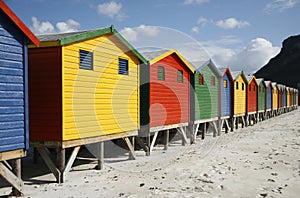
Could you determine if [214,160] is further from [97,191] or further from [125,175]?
[97,191]

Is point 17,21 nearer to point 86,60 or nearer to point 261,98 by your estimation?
point 86,60

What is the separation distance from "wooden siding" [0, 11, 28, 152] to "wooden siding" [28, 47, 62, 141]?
1322 mm

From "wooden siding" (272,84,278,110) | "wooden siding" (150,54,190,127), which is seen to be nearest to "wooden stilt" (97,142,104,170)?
"wooden siding" (150,54,190,127)

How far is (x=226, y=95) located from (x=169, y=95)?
30.9 feet

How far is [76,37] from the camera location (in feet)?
31.1

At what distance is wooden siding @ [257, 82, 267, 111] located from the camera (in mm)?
33344

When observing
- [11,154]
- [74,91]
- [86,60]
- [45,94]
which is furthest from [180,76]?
[11,154]

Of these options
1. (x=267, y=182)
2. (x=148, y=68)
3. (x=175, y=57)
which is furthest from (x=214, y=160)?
(x=175, y=57)

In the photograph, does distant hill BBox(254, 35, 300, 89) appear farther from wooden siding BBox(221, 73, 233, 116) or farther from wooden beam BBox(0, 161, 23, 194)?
wooden beam BBox(0, 161, 23, 194)

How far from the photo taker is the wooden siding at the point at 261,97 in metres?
33.3

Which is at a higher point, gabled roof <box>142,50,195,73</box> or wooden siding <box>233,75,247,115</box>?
gabled roof <box>142,50,195,73</box>

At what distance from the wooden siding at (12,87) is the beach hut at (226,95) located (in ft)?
55.7

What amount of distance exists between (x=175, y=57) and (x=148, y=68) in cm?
284

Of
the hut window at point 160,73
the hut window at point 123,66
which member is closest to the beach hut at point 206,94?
the hut window at point 160,73
